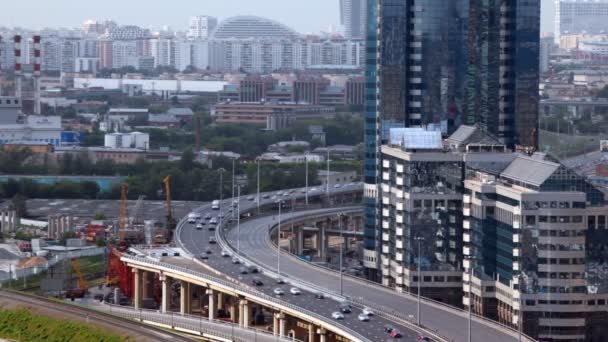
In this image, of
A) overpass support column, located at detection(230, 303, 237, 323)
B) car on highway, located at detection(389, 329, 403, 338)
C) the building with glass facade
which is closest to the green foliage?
overpass support column, located at detection(230, 303, 237, 323)

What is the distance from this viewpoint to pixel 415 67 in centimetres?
4044

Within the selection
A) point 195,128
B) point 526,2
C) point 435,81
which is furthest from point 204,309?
point 195,128

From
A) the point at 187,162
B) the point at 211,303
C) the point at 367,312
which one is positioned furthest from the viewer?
the point at 187,162

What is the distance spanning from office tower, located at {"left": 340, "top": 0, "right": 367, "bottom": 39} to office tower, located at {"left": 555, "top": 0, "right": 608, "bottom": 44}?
47.9ft

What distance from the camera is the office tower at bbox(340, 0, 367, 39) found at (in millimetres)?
157450

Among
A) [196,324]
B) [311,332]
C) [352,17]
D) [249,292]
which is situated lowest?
[196,324]

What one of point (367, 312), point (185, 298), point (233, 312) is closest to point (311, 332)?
point (367, 312)

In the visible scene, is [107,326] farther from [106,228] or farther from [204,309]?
[106,228]

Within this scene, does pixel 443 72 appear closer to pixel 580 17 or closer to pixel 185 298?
pixel 185 298

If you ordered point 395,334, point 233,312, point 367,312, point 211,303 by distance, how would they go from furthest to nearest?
1. point 211,303
2. point 233,312
3. point 367,312
4. point 395,334

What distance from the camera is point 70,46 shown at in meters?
142

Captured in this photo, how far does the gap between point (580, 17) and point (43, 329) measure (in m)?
116

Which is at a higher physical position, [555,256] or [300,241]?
[555,256]

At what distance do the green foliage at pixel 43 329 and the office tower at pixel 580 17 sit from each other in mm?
111340
